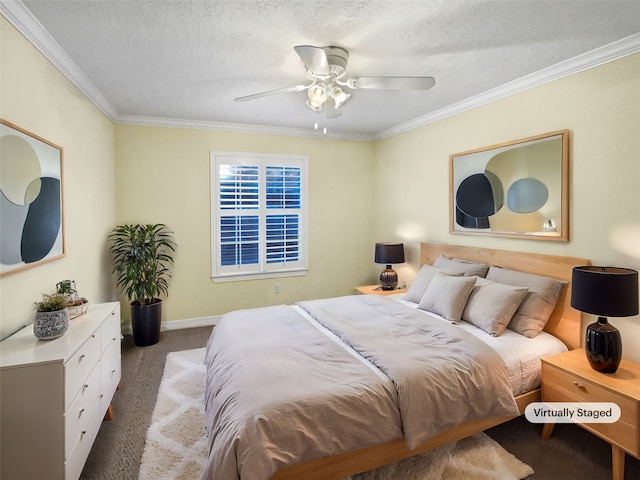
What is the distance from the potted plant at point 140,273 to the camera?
376cm

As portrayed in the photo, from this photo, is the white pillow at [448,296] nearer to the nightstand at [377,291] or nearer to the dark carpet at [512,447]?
the dark carpet at [512,447]

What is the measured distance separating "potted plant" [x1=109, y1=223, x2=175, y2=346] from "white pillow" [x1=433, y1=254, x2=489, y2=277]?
3.16 metres

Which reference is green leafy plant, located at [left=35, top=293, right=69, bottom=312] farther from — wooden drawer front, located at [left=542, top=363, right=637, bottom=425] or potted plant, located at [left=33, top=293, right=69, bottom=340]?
wooden drawer front, located at [left=542, top=363, right=637, bottom=425]

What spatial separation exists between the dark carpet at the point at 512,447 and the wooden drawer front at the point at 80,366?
0.56 m

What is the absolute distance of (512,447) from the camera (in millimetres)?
2199

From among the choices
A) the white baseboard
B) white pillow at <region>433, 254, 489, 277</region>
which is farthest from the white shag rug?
the white baseboard

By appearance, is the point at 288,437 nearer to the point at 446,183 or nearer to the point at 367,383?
the point at 367,383

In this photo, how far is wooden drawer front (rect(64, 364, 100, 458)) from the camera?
1708 millimetres

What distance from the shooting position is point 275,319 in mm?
2855

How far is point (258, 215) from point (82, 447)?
10.4ft

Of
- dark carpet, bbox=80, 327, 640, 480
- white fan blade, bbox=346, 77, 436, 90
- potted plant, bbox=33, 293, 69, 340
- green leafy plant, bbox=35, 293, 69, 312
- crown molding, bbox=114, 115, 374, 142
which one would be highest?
crown molding, bbox=114, 115, 374, 142

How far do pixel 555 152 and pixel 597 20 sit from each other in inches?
37.5

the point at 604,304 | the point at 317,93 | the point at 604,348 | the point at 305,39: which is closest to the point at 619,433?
the point at 604,348

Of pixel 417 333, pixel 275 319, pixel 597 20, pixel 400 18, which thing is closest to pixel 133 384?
pixel 275 319
